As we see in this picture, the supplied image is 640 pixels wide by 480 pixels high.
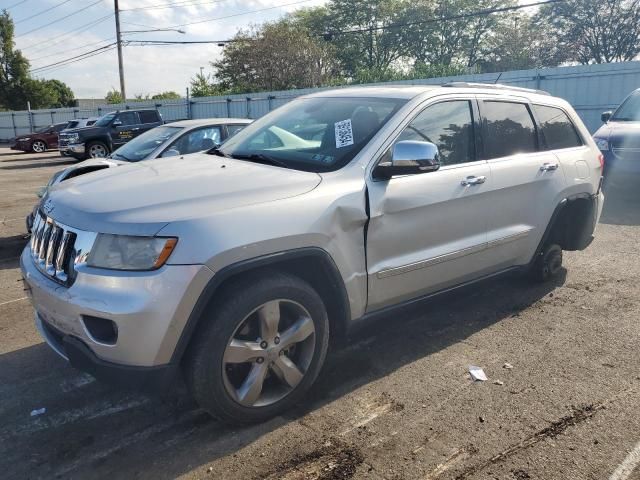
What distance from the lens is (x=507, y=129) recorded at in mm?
4301

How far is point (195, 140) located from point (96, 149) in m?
12.7

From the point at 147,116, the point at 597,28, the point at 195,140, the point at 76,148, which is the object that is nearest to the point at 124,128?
the point at 147,116

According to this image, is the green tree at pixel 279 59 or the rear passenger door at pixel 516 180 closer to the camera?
the rear passenger door at pixel 516 180

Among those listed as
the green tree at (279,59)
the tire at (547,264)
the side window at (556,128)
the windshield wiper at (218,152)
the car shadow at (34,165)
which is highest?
the green tree at (279,59)

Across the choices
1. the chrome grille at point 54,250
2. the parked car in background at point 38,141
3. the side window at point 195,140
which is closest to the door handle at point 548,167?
the chrome grille at point 54,250

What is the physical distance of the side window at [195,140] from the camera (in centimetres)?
737

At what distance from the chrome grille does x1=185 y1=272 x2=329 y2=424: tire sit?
2.44ft

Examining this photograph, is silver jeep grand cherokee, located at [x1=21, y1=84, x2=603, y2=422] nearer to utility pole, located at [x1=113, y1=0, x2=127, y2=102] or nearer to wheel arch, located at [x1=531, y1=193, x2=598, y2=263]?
wheel arch, located at [x1=531, y1=193, x2=598, y2=263]

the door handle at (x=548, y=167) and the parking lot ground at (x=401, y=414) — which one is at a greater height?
the door handle at (x=548, y=167)

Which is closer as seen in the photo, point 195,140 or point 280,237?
point 280,237

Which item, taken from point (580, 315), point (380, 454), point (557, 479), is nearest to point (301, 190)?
point (380, 454)

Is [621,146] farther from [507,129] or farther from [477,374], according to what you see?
[477,374]

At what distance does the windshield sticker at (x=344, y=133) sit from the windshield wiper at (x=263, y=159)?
1.22 feet

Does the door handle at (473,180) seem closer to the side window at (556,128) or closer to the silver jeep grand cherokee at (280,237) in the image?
the silver jeep grand cherokee at (280,237)
